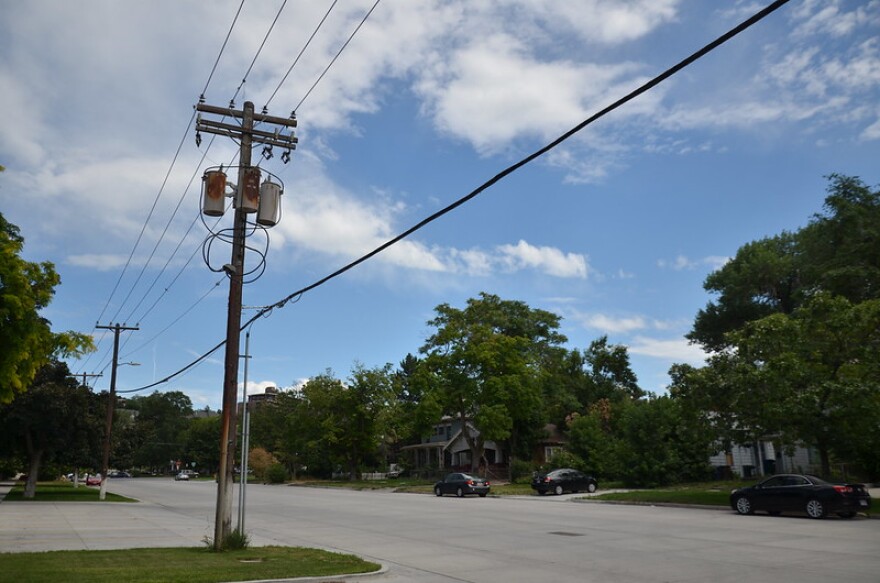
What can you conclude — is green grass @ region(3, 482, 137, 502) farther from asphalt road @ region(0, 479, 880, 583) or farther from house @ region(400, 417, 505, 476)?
house @ region(400, 417, 505, 476)

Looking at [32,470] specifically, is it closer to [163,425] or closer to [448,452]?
[448,452]

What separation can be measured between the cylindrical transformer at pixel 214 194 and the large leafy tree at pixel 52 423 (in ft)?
86.5

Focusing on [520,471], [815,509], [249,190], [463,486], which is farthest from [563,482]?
[249,190]

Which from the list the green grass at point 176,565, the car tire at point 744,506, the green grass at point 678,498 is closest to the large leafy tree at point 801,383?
the green grass at point 678,498

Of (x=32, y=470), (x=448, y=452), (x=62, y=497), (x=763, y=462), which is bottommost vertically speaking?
(x=62, y=497)

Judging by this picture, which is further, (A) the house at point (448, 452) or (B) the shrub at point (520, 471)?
(A) the house at point (448, 452)

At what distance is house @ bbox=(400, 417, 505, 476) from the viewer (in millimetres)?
67125

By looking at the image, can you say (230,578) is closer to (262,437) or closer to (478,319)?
(478,319)

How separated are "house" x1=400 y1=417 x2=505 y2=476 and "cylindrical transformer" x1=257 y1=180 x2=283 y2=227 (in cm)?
4694

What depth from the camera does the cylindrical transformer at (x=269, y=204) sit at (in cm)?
1562

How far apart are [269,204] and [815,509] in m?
18.2

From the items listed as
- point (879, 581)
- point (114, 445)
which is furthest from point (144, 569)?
point (114, 445)

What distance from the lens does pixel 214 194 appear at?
15078 millimetres

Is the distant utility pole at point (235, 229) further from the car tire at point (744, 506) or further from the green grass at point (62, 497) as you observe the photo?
the green grass at point (62, 497)
